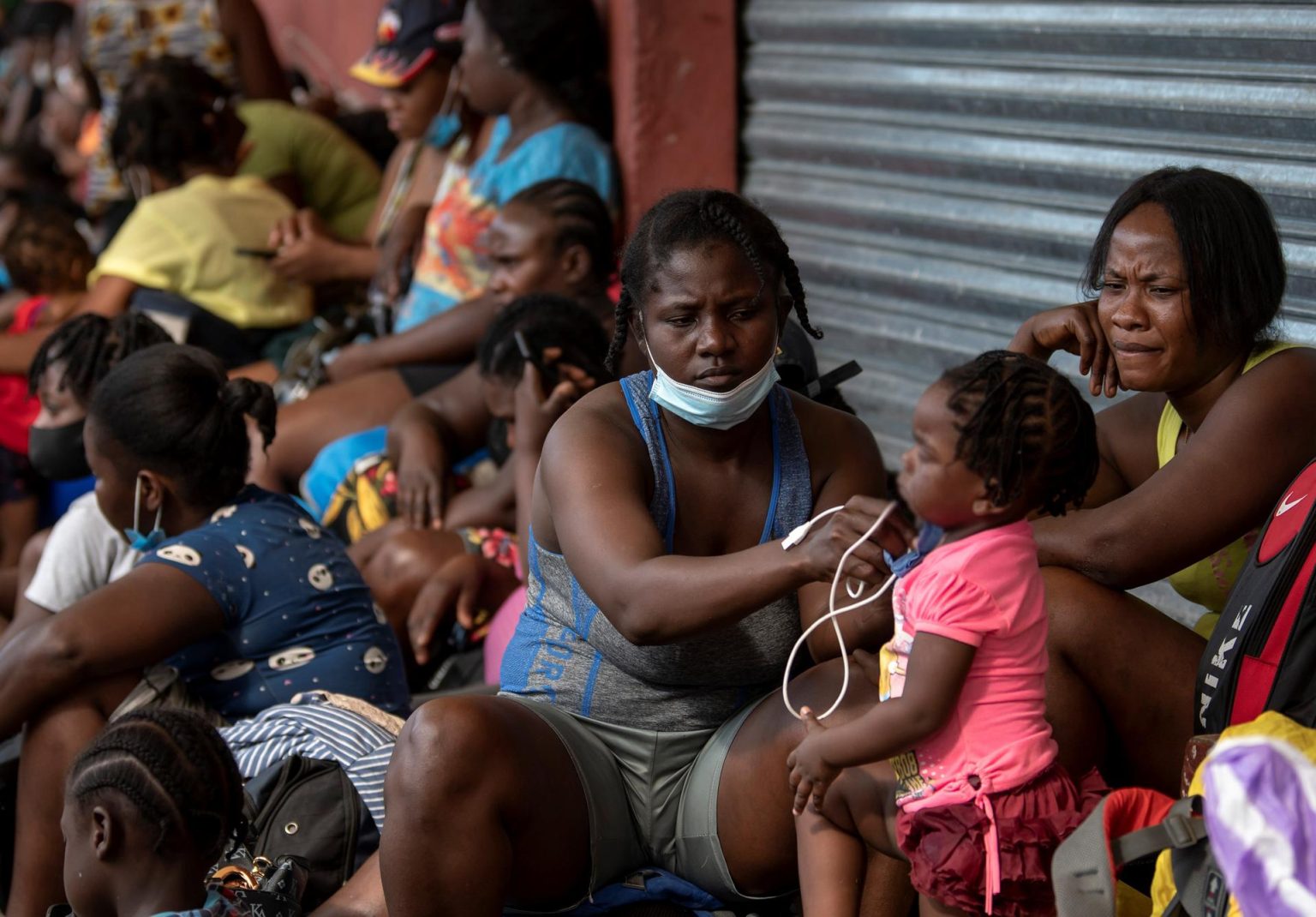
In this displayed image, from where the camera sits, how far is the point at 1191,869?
1938 millimetres

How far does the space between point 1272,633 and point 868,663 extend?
0.63m

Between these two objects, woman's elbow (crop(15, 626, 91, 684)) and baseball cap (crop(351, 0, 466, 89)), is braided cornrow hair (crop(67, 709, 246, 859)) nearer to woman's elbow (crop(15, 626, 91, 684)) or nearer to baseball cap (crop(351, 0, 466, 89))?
woman's elbow (crop(15, 626, 91, 684))

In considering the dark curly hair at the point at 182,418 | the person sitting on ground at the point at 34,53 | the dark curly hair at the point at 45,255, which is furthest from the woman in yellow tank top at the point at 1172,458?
the person sitting on ground at the point at 34,53

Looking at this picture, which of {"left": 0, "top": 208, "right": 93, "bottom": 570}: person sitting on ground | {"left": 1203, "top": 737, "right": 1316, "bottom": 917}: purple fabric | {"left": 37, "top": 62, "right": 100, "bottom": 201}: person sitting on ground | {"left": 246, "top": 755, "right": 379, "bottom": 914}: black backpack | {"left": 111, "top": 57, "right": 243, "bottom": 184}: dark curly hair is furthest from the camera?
A: {"left": 37, "top": 62, "right": 100, "bottom": 201}: person sitting on ground

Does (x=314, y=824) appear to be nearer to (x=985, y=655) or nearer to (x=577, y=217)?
(x=985, y=655)

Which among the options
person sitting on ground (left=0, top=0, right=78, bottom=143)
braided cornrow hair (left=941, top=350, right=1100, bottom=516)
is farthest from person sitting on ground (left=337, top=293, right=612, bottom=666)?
person sitting on ground (left=0, top=0, right=78, bottom=143)

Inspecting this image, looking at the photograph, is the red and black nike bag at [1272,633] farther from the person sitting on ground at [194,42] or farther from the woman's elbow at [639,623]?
the person sitting on ground at [194,42]

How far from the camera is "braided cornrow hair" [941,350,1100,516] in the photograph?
2020mm

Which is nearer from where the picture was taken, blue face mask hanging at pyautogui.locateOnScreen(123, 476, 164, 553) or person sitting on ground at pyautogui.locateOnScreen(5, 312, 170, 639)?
blue face mask hanging at pyautogui.locateOnScreen(123, 476, 164, 553)

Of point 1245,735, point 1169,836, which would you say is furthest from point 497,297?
point 1245,735

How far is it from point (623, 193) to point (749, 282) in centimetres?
259

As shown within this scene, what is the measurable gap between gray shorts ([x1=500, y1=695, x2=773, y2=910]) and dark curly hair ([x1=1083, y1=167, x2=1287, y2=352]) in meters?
0.98

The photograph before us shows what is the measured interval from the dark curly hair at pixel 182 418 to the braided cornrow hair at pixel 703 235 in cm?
117

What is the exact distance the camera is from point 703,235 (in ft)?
8.26
